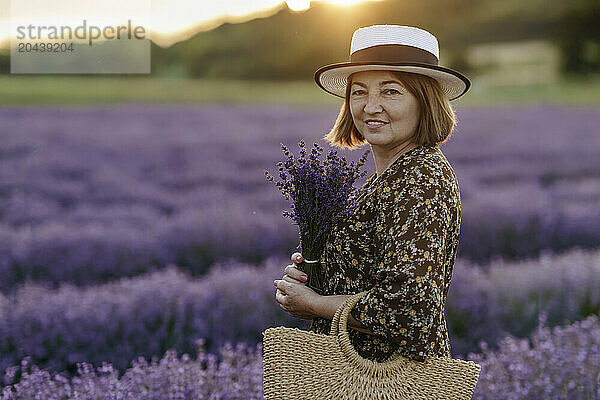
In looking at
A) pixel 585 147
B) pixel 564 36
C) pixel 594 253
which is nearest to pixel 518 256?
pixel 594 253

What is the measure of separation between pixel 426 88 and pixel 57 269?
2133 mm

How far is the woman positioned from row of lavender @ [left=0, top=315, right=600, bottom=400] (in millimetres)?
1351

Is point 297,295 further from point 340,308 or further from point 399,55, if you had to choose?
point 399,55

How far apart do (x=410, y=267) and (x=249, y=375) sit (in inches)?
71.2

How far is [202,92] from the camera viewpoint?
3.42 m

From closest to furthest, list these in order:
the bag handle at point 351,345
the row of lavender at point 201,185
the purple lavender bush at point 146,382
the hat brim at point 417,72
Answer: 1. the bag handle at point 351,345
2. the hat brim at point 417,72
3. the purple lavender bush at point 146,382
4. the row of lavender at point 201,185

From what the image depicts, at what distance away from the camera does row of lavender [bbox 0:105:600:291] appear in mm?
3301

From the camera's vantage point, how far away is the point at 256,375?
3.23m

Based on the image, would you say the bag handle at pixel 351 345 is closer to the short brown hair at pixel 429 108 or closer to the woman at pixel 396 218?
the woman at pixel 396 218

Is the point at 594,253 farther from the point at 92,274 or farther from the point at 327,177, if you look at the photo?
the point at 92,274

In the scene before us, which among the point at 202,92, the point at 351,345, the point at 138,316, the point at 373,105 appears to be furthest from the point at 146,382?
the point at 373,105

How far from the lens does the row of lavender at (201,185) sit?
330cm

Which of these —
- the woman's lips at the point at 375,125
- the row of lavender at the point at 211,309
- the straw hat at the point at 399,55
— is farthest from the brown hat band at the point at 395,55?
the row of lavender at the point at 211,309

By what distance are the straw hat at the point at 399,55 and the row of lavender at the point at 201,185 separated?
1.49m
